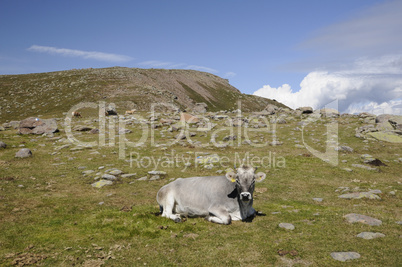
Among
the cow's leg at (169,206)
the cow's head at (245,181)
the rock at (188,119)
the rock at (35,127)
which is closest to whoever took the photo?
the cow's head at (245,181)

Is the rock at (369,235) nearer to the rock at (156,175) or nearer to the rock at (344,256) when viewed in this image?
the rock at (344,256)

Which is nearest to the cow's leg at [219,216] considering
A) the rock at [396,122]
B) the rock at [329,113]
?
the rock at [396,122]

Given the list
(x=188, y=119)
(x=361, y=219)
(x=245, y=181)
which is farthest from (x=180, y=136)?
(x=361, y=219)

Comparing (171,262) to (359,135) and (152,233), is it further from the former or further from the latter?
(359,135)

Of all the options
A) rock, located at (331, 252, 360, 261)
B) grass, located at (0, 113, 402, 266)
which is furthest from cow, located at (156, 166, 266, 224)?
rock, located at (331, 252, 360, 261)

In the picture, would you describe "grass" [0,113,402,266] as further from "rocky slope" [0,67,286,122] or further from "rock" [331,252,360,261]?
"rocky slope" [0,67,286,122]

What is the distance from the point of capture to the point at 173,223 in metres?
10.1

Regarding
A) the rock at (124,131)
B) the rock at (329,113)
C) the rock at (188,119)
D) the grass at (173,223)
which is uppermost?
the rock at (329,113)

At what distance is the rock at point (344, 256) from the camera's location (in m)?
6.84

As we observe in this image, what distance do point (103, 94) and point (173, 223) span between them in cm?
6763

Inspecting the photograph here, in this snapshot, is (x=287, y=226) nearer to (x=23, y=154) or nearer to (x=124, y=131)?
(x=23, y=154)

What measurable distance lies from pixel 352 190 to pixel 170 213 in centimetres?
1119

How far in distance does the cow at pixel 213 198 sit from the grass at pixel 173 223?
47 cm

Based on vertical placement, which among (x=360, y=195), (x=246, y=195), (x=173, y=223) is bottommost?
(x=173, y=223)
